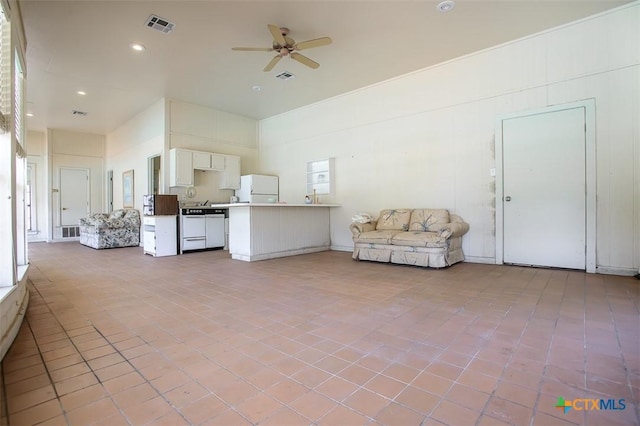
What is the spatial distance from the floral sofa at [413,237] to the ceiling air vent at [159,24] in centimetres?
415

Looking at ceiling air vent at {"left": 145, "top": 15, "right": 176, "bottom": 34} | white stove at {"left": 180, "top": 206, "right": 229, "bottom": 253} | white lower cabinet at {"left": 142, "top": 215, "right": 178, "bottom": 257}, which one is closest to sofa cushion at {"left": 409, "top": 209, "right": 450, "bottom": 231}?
white stove at {"left": 180, "top": 206, "right": 229, "bottom": 253}

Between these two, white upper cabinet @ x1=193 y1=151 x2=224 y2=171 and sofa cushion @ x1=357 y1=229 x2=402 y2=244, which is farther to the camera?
white upper cabinet @ x1=193 y1=151 x2=224 y2=171

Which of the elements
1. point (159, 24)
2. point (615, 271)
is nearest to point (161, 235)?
point (159, 24)

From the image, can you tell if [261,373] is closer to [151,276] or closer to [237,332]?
[237,332]

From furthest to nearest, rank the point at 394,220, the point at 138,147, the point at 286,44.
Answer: the point at 138,147 → the point at 394,220 → the point at 286,44

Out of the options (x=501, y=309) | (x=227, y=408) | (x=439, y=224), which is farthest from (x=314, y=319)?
(x=439, y=224)

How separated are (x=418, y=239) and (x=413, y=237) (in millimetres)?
103

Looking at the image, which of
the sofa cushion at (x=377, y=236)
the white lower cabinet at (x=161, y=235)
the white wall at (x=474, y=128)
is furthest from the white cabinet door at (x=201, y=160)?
the sofa cushion at (x=377, y=236)

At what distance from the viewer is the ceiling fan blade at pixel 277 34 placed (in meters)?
3.83

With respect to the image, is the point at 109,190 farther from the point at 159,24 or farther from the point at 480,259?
the point at 480,259

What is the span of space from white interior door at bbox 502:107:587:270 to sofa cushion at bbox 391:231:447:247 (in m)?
1.18

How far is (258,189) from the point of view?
8.05 metres

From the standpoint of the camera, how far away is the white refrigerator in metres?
7.93

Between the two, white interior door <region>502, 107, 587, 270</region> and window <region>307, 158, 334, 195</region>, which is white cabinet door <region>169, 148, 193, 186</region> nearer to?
window <region>307, 158, 334, 195</region>
